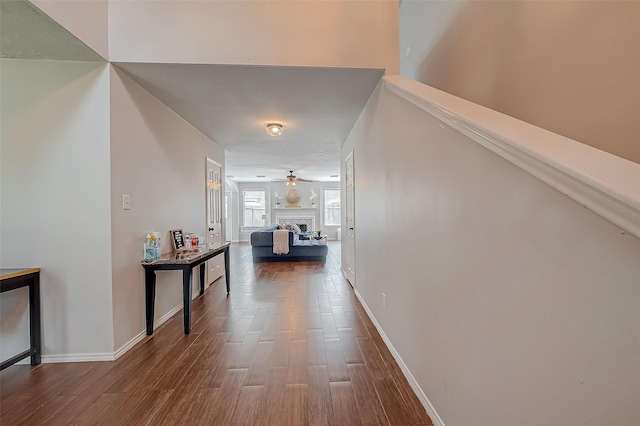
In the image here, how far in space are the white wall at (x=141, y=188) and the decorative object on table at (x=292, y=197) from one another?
676 centimetres

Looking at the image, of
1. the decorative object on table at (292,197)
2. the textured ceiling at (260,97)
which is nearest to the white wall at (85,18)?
the textured ceiling at (260,97)

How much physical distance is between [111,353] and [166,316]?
2.58 feet

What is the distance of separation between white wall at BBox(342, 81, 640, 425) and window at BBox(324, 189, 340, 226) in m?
8.83

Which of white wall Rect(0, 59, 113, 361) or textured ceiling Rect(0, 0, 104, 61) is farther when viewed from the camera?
white wall Rect(0, 59, 113, 361)

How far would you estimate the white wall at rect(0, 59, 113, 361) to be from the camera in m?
2.10

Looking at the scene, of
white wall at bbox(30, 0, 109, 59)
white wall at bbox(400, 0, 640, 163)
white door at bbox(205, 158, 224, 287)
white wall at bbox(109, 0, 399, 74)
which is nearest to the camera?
white wall at bbox(400, 0, 640, 163)

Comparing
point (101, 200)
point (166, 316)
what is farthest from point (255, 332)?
point (101, 200)

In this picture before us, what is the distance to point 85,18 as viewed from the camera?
1956mm

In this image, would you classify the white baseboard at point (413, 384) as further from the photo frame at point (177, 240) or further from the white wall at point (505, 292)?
the photo frame at point (177, 240)

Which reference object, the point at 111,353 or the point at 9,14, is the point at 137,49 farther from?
the point at 111,353

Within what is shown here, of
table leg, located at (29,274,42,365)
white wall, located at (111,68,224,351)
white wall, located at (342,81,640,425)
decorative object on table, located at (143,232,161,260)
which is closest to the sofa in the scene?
white wall, located at (111,68,224,351)

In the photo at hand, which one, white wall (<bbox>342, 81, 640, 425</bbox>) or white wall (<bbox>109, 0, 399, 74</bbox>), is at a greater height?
white wall (<bbox>109, 0, 399, 74</bbox>)

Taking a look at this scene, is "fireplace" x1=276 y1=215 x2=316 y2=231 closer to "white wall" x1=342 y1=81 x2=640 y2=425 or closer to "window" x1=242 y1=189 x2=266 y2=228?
"window" x1=242 y1=189 x2=266 y2=228

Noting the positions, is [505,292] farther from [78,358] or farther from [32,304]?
[32,304]
